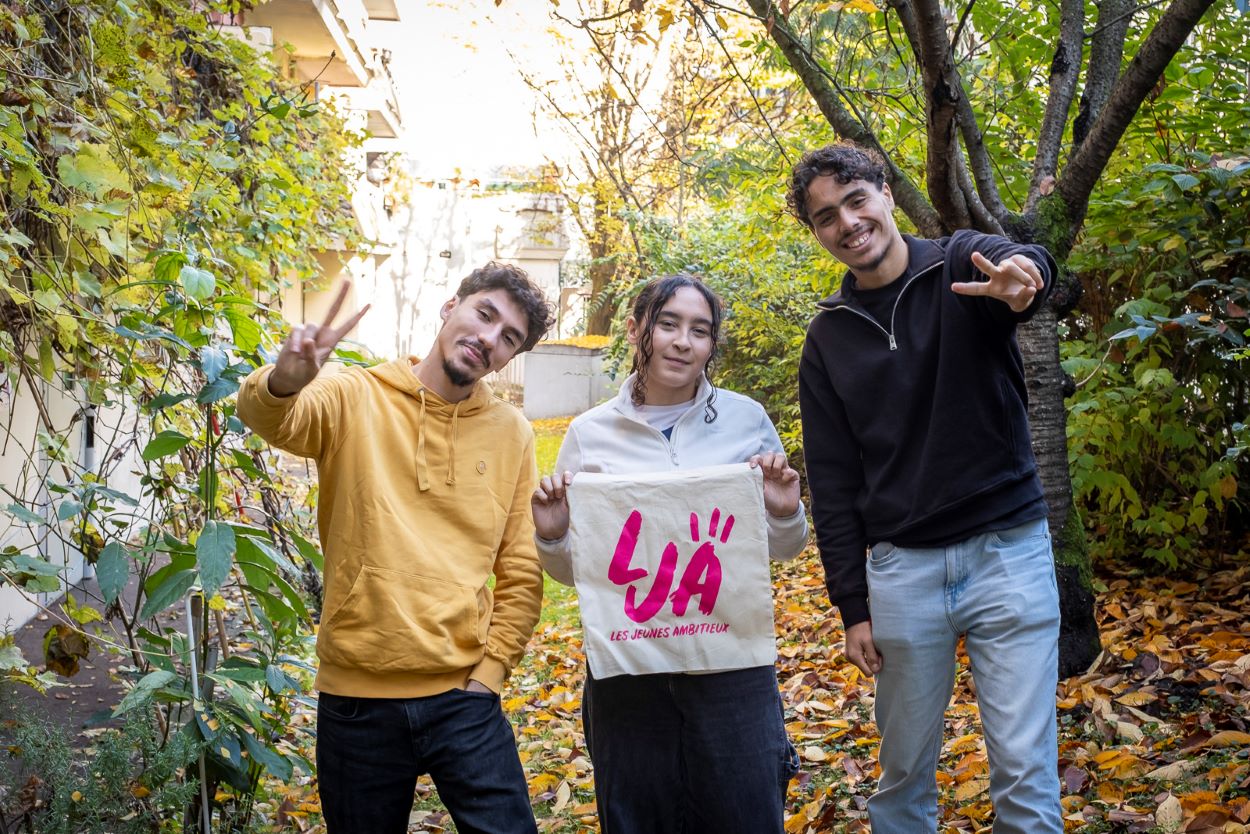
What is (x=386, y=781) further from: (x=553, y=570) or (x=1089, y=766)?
(x=1089, y=766)

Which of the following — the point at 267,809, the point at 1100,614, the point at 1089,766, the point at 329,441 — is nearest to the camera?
the point at 329,441

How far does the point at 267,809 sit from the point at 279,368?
275cm

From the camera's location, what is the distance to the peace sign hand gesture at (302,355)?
239 centimetres

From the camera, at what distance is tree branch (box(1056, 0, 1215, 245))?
3.94 metres

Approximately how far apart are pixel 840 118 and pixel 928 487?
2.34 metres

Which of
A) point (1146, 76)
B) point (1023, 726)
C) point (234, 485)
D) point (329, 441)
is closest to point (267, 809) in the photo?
point (234, 485)

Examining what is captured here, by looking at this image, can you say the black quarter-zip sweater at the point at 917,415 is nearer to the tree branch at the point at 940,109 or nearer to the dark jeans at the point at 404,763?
the dark jeans at the point at 404,763

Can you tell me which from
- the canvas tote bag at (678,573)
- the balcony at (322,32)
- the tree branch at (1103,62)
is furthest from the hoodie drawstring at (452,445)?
the balcony at (322,32)

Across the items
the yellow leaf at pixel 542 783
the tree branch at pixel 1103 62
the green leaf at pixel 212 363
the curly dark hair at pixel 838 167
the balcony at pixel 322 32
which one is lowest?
the yellow leaf at pixel 542 783

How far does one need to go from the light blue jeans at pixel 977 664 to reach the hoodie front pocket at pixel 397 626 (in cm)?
112

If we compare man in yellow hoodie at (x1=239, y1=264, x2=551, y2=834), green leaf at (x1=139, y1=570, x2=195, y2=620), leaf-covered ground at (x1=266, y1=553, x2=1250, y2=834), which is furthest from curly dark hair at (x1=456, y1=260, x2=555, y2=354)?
leaf-covered ground at (x1=266, y1=553, x2=1250, y2=834)

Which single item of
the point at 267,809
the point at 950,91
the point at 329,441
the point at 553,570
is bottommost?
the point at 267,809

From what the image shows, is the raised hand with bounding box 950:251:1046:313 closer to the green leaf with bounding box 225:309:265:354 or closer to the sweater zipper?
the sweater zipper

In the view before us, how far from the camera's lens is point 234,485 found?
4605 millimetres
